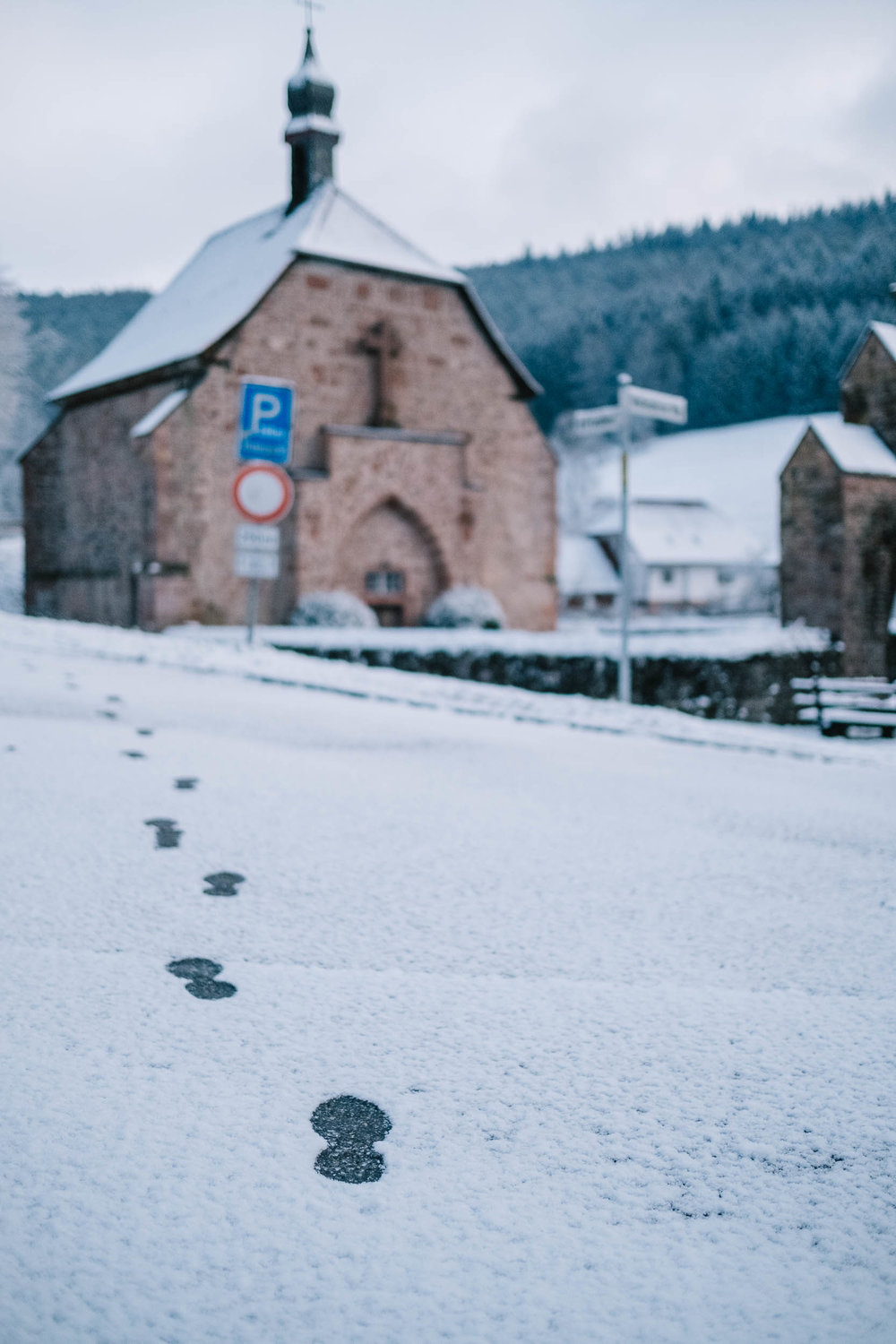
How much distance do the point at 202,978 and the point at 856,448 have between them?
27.8 metres

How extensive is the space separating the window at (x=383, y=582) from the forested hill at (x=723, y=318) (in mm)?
57933

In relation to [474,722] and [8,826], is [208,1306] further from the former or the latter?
[474,722]

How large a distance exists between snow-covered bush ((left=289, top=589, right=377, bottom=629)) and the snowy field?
15478mm

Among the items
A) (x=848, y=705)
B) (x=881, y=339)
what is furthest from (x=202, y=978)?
(x=881, y=339)

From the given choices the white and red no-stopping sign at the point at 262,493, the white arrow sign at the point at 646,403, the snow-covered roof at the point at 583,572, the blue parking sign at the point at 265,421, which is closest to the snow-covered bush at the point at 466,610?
the blue parking sign at the point at 265,421

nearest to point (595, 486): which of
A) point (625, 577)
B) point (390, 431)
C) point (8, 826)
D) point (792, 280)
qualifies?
point (792, 280)

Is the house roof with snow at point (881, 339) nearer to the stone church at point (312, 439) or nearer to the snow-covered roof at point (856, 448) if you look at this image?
the snow-covered roof at point (856, 448)

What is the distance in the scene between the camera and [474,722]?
8.35 meters

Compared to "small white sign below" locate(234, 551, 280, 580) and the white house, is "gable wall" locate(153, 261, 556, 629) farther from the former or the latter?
the white house

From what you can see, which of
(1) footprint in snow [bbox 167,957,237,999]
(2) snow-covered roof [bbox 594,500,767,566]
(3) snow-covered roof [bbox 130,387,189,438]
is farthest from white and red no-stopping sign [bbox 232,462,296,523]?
(2) snow-covered roof [bbox 594,500,767,566]

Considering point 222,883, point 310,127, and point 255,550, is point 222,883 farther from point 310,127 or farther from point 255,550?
point 310,127

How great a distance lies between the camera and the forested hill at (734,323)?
282 feet

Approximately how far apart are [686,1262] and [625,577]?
10.5 m

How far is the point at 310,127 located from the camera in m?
25.1
